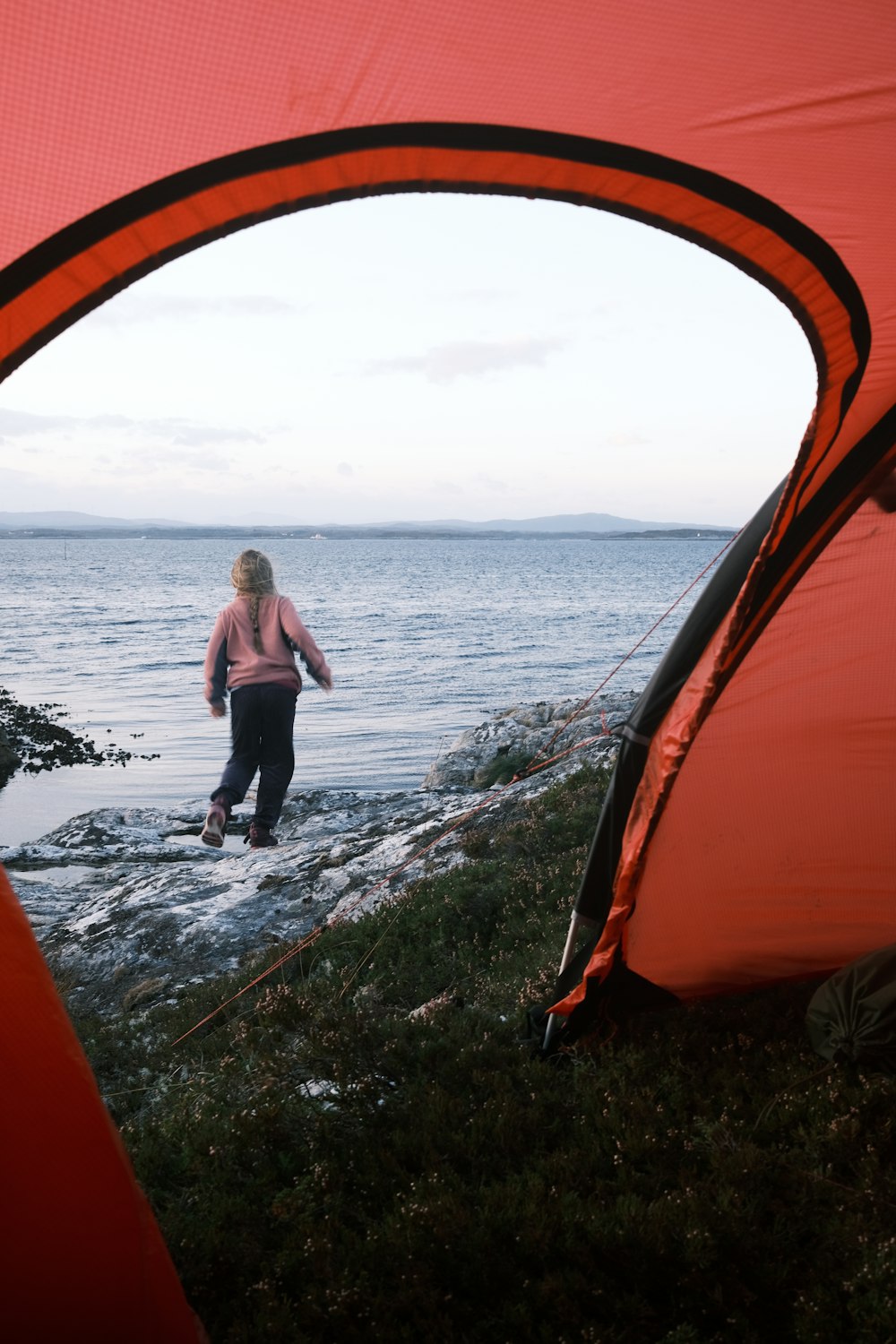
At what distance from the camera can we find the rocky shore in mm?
8336

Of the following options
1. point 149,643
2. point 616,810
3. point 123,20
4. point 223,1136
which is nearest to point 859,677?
point 616,810

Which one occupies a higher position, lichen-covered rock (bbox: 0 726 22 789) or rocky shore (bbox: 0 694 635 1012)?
rocky shore (bbox: 0 694 635 1012)

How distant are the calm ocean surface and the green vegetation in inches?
128

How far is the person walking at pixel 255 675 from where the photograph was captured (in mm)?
8359

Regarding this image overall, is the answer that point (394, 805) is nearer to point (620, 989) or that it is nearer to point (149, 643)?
point (620, 989)

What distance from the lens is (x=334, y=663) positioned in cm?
3931

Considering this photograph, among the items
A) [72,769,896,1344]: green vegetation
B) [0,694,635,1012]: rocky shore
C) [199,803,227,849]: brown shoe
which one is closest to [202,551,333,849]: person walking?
[199,803,227,849]: brown shoe

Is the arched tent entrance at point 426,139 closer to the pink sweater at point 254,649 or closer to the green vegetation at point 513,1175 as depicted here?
the green vegetation at point 513,1175

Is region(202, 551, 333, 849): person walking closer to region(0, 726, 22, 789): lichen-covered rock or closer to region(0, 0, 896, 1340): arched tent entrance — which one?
region(0, 0, 896, 1340): arched tent entrance

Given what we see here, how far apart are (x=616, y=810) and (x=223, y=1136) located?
89.7 inches

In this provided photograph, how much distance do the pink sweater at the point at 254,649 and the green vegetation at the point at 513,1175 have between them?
3.58 meters

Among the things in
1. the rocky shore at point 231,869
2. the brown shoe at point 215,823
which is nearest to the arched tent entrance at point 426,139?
the rocky shore at point 231,869

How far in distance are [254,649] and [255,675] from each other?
235mm

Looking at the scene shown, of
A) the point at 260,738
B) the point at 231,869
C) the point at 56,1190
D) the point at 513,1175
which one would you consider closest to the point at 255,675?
the point at 260,738
